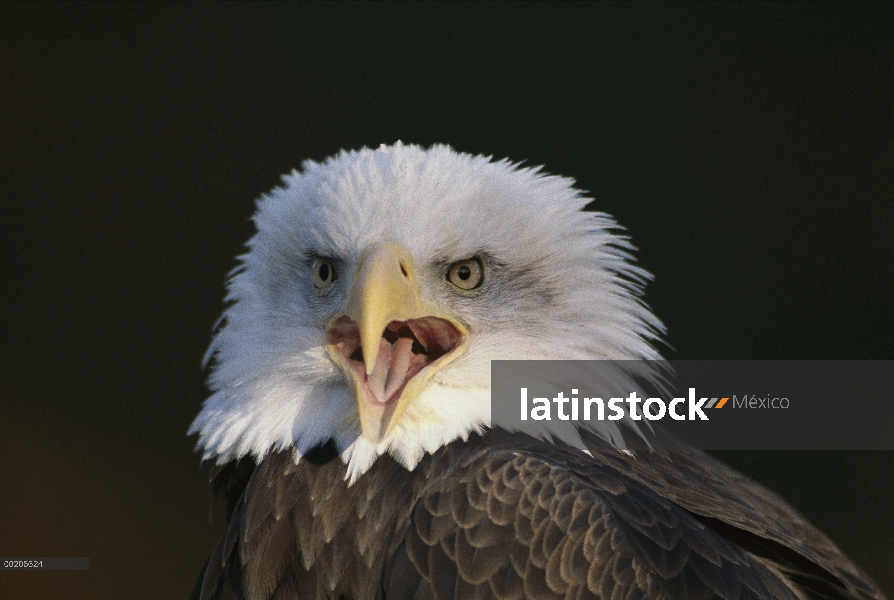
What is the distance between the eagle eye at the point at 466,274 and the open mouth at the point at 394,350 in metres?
0.07

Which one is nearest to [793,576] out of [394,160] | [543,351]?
[543,351]

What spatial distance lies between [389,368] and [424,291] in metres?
0.14

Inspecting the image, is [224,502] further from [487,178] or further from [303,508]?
[487,178]

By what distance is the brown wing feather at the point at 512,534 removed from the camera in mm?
1180

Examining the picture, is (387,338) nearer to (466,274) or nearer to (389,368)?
(389,368)

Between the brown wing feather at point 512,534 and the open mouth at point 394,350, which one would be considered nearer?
the brown wing feather at point 512,534

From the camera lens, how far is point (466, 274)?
1458 millimetres

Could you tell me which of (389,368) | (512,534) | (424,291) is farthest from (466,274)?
(512,534)

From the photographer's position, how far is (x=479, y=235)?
145cm

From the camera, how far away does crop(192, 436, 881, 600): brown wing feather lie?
1.18 meters

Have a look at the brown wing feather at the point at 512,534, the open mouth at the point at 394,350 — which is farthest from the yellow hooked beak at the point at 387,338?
the brown wing feather at the point at 512,534

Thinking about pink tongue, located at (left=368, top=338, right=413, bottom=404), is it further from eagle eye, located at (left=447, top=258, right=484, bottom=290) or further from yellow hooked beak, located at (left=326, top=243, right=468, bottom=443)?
eagle eye, located at (left=447, top=258, right=484, bottom=290)

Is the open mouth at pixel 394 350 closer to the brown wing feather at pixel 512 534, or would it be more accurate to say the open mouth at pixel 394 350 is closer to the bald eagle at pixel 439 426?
the bald eagle at pixel 439 426

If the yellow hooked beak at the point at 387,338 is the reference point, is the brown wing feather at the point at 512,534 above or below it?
below
